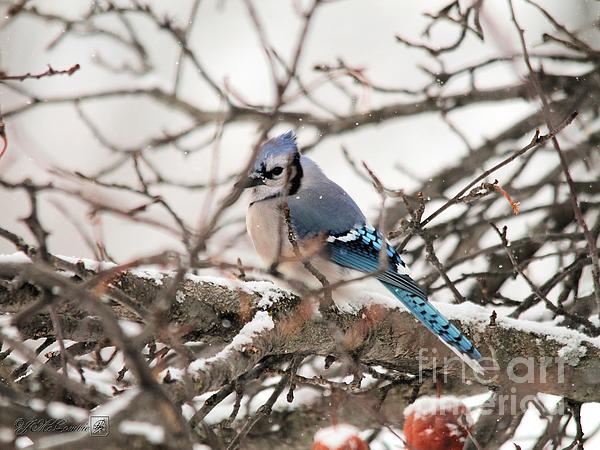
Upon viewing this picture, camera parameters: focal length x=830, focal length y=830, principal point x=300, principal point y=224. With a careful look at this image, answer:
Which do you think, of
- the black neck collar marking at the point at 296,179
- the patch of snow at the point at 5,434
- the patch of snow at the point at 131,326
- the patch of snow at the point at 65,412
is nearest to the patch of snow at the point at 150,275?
the patch of snow at the point at 131,326

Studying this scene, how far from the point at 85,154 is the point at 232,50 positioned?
202 centimetres

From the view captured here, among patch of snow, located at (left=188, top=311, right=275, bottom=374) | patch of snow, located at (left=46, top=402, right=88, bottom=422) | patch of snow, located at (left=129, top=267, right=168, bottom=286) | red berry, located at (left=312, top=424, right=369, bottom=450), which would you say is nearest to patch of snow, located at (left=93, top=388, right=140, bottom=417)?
patch of snow, located at (left=188, top=311, right=275, bottom=374)

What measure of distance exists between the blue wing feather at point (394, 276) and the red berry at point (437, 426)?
210mm

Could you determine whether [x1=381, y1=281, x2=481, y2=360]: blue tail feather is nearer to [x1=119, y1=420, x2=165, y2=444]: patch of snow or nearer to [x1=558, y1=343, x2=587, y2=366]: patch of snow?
[x1=558, y1=343, x2=587, y2=366]: patch of snow

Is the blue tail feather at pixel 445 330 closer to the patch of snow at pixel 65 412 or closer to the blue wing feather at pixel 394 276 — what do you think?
the blue wing feather at pixel 394 276

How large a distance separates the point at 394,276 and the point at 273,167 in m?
0.79

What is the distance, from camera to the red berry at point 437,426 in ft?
9.04

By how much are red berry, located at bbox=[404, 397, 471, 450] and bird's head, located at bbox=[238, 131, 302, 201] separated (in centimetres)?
118

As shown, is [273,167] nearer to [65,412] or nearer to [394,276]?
[394,276]

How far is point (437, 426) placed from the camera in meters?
2.76

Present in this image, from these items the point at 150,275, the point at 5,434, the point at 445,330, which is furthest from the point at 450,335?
the point at 5,434

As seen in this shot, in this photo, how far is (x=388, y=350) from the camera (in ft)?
9.55

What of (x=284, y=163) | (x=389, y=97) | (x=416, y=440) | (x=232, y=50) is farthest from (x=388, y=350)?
(x=232, y=50)

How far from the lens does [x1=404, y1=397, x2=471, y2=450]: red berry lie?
2.76 m
